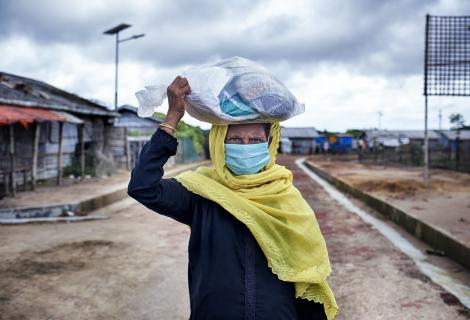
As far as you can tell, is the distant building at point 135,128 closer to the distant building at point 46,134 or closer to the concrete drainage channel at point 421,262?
the distant building at point 46,134

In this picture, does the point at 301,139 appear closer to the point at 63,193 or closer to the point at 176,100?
the point at 63,193

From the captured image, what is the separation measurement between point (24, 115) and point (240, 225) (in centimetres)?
1161

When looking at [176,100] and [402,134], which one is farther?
[402,134]

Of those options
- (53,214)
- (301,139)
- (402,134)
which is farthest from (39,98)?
(402,134)

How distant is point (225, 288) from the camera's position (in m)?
1.96

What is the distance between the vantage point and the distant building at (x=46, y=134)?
12.8 m

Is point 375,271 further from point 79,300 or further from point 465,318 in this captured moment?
point 79,300

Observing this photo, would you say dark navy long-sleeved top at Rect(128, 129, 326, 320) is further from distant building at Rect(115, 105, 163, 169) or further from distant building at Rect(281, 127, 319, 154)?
distant building at Rect(281, 127, 319, 154)

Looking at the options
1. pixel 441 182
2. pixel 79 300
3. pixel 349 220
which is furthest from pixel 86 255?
pixel 441 182

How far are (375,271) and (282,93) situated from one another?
446cm

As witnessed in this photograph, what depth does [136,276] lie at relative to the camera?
217 inches

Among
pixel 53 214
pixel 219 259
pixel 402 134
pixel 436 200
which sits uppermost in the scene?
pixel 402 134

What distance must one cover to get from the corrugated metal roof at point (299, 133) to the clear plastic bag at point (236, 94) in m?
65.5

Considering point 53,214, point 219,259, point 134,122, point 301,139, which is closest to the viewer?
point 219,259
